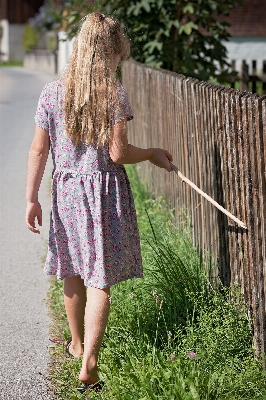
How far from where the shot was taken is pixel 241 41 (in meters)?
24.9

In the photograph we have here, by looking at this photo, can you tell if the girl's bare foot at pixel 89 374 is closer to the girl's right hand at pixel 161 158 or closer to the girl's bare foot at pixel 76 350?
the girl's bare foot at pixel 76 350

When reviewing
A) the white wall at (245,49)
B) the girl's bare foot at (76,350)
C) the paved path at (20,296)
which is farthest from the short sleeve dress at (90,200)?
the white wall at (245,49)

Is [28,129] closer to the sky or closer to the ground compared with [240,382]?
closer to the sky

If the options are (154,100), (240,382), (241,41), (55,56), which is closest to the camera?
(240,382)

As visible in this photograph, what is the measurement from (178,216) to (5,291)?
1.19 metres

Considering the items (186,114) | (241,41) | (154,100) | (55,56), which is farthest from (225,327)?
(55,56)

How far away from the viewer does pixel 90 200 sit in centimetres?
383

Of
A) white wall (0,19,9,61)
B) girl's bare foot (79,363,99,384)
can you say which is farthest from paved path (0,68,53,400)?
white wall (0,19,9,61)

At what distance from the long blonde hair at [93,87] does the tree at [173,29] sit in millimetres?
5703

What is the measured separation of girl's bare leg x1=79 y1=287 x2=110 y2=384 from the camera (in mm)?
3721

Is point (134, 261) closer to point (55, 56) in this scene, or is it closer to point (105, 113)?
point (105, 113)

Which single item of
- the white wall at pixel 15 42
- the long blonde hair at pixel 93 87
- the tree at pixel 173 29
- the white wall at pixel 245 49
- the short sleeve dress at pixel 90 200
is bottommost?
the short sleeve dress at pixel 90 200

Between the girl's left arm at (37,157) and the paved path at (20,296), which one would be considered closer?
the girl's left arm at (37,157)

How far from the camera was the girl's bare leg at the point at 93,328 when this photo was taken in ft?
12.2
